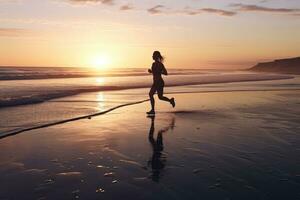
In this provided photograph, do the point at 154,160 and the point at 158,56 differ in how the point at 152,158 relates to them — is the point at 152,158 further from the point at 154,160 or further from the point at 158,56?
the point at 158,56

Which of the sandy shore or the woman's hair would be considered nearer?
the sandy shore

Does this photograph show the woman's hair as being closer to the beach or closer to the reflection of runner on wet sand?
the beach

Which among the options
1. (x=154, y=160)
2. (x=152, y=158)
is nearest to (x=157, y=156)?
(x=152, y=158)

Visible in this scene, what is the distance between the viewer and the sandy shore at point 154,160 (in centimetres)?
464

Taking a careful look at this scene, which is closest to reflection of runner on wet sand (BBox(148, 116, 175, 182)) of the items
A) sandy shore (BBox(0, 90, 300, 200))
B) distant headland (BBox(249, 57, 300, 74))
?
sandy shore (BBox(0, 90, 300, 200))

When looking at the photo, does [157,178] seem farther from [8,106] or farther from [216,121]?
[8,106]

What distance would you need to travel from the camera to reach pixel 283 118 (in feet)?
35.1

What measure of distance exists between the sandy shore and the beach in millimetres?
13

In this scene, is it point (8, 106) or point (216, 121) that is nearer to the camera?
point (216, 121)

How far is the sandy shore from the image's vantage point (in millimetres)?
4637

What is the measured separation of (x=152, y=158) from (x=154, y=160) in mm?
137

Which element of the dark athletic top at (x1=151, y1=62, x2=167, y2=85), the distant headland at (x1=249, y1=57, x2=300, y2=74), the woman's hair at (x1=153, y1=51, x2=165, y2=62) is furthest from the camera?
the distant headland at (x1=249, y1=57, x2=300, y2=74)

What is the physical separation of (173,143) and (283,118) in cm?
484

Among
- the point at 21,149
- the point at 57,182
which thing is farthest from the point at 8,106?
the point at 57,182
